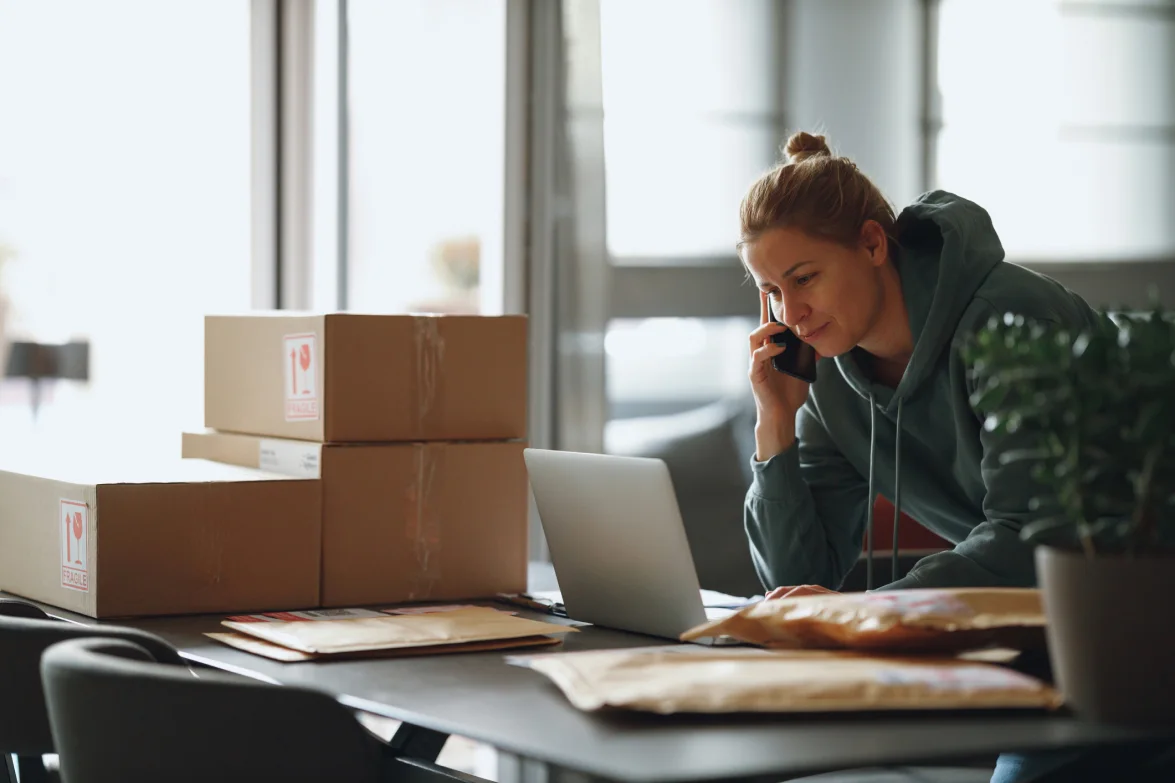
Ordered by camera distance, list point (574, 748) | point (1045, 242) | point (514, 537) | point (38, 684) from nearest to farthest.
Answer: point (574, 748), point (38, 684), point (514, 537), point (1045, 242)

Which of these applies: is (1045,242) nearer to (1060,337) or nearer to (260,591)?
(260,591)

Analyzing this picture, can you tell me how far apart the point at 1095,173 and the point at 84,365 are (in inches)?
113

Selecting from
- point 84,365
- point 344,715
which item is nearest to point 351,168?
point 84,365

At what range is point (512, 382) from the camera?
2.21m

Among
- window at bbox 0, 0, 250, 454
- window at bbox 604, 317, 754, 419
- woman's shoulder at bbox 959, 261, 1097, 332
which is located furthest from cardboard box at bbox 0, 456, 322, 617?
window at bbox 604, 317, 754, 419

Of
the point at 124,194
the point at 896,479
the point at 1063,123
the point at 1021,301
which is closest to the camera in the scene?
the point at 1021,301

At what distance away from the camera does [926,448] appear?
2113 mm

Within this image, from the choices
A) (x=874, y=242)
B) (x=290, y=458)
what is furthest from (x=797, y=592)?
(x=290, y=458)

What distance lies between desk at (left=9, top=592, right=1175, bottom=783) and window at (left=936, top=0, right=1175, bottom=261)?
3200mm

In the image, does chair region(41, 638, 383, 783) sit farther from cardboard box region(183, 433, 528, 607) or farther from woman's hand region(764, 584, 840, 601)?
cardboard box region(183, 433, 528, 607)

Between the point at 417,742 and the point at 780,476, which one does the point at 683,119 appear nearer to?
the point at 780,476

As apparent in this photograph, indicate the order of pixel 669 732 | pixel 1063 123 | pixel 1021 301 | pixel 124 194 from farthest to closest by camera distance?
1. pixel 1063 123
2. pixel 124 194
3. pixel 1021 301
4. pixel 669 732

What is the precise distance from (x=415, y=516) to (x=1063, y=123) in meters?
2.93

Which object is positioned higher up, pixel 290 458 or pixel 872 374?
pixel 872 374
